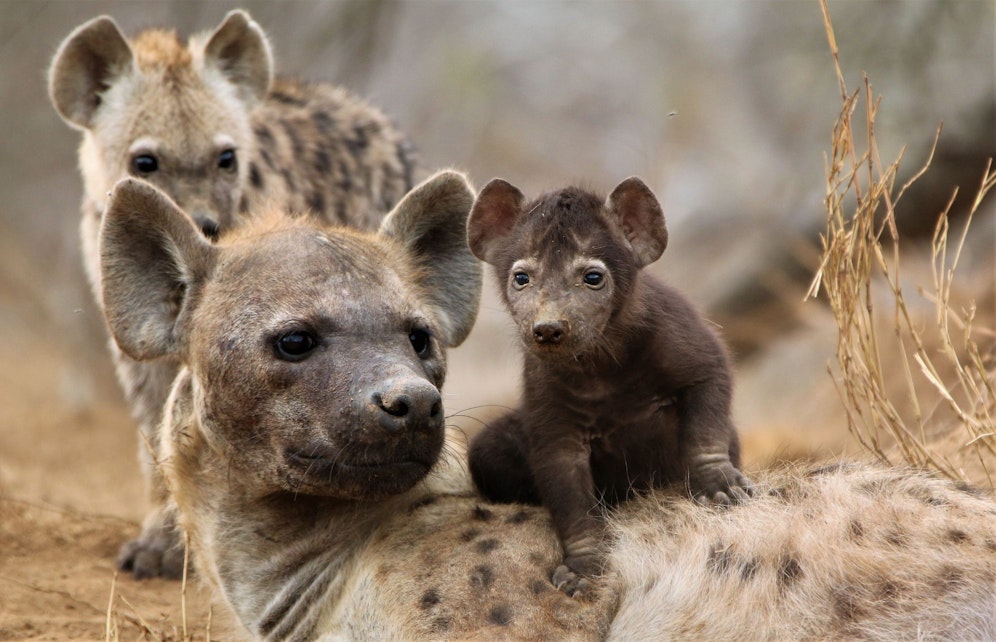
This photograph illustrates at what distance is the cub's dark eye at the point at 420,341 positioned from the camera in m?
3.91

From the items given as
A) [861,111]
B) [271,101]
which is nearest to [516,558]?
[271,101]

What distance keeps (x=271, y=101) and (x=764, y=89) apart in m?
5.57

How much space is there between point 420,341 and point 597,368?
1.85 feet

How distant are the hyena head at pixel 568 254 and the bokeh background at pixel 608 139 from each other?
4.86m

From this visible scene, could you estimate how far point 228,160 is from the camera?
20.6 feet

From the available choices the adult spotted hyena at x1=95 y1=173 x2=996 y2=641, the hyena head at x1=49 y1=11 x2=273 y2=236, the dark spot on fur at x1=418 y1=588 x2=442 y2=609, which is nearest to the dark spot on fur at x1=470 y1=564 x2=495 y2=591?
the adult spotted hyena at x1=95 y1=173 x2=996 y2=641

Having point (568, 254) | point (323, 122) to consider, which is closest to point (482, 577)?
point (568, 254)

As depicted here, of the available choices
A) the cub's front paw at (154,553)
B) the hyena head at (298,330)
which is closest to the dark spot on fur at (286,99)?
the cub's front paw at (154,553)

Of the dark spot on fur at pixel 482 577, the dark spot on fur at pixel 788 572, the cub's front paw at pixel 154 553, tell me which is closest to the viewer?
the dark spot on fur at pixel 788 572

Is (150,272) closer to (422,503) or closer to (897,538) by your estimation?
(422,503)

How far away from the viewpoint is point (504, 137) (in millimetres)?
12227

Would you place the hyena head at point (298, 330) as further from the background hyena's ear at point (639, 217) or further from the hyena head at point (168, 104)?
the hyena head at point (168, 104)

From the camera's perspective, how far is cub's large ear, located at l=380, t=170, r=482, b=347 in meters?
4.31

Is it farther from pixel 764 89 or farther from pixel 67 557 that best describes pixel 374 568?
pixel 764 89
